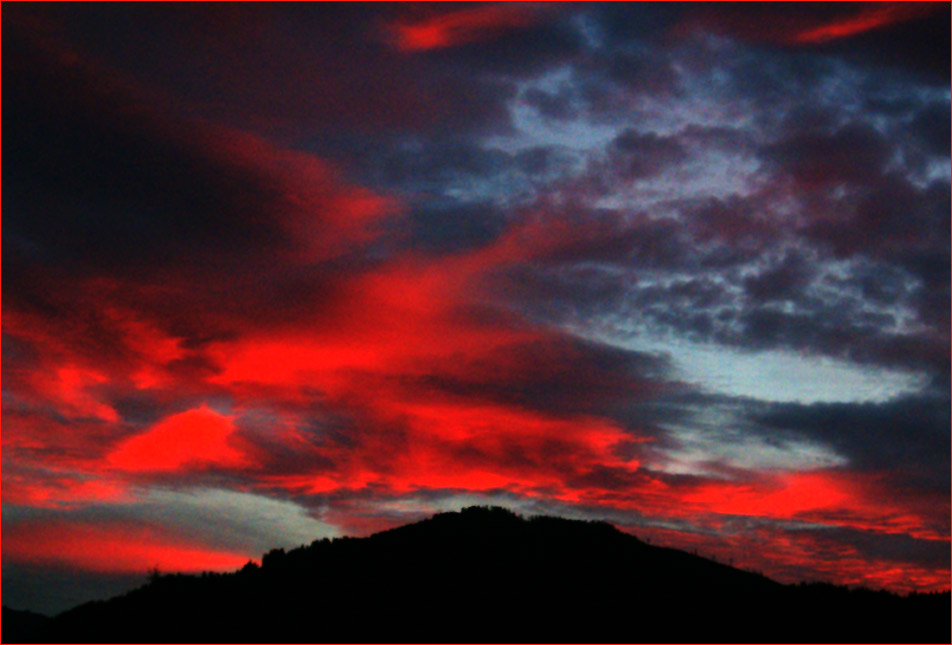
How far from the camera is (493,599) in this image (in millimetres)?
33031

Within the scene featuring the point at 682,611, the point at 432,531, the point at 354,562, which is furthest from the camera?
the point at 432,531

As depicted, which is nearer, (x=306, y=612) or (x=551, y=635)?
(x=551, y=635)

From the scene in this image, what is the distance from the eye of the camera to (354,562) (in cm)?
3809

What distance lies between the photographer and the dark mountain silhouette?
30359 mm

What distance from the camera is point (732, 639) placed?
95.8 ft

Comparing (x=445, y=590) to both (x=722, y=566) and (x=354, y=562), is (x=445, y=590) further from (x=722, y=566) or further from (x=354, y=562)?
(x=722, y=566)

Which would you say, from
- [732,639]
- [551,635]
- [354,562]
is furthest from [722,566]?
[354,562]

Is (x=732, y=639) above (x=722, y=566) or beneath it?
beneath

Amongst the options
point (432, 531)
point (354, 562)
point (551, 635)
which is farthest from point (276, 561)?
point (551, 635)

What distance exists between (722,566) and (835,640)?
11.6 m

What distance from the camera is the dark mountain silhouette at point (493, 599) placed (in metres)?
30.4

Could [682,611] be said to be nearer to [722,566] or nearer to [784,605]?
[784,605]

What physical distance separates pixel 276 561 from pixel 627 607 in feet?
57.6

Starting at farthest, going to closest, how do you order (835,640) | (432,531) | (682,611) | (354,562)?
(432,531), (354,562), (682,611), (835,640)
